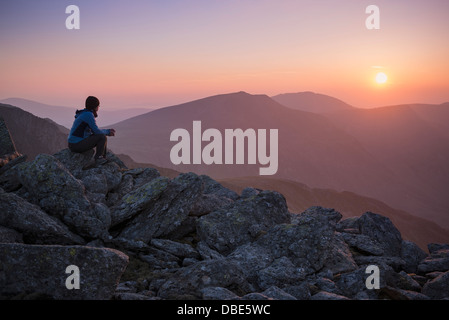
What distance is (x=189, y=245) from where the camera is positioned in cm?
1259

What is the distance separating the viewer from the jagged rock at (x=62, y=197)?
11.4 m

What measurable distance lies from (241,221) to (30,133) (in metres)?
57.6

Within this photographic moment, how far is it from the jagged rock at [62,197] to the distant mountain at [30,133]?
163 feet

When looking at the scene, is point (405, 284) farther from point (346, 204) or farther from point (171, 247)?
point (346, 204)

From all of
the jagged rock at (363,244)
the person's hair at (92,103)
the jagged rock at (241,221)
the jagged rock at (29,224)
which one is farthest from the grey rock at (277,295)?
the person's hair at (92,103)

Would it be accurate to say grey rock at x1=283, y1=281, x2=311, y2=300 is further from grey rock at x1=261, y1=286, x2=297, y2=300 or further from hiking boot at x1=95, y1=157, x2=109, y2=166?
hiking boot at x1=95, y1=157, x2=109, y2=166

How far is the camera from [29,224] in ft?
33.7

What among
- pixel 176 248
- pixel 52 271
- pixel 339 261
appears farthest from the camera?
pixel 339 261

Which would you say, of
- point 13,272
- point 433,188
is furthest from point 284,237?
point 433,188

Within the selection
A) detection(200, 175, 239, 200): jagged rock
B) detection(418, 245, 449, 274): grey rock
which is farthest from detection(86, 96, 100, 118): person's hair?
detection(418, 245, 449, 274): grey rock

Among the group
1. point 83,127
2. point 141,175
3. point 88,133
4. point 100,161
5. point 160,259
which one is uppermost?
point 83,127

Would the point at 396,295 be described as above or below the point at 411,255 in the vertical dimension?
above

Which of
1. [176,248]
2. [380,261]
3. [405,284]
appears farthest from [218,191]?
[405,284]
